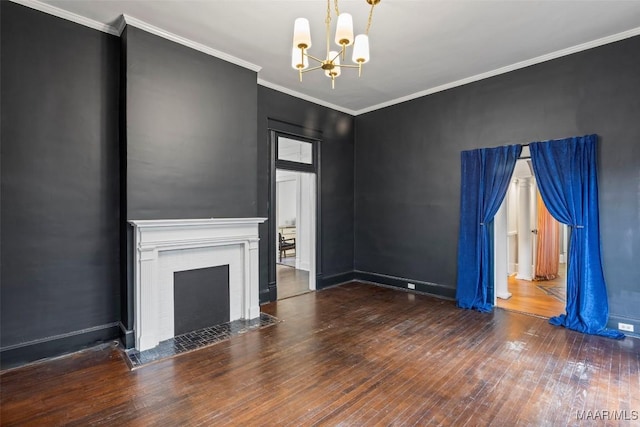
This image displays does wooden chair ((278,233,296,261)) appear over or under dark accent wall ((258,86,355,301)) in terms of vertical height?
under

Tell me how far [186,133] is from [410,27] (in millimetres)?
2858

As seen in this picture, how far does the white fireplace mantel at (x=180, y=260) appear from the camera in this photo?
3.40 m

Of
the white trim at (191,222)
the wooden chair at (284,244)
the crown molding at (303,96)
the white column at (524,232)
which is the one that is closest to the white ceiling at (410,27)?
the crown molding at (303,96)

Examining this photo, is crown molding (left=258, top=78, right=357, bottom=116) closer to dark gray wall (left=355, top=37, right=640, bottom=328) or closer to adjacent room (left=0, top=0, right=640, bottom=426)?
adjacent room (left=0, top=0, right=640, bottom=426)

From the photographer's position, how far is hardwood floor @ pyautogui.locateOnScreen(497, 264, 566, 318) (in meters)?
4.64

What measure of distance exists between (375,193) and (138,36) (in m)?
4.44

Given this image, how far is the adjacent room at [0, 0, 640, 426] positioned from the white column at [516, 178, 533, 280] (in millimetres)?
1236

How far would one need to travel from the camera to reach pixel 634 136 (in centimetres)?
371

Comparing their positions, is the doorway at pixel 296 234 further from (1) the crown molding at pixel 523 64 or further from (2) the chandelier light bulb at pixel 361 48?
→ (2) the chandelier light bulb at pixel 361 48

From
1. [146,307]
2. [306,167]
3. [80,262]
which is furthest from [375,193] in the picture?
[80,262]

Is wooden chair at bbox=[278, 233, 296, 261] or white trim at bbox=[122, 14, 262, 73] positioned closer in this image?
white trim at bbox=[122, 14, 262, 73]

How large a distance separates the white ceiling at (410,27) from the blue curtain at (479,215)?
50.2 inches

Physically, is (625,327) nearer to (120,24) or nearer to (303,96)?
(303,96)

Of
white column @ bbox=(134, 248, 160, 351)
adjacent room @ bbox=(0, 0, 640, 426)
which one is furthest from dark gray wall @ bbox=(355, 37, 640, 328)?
white column @ bbox=(134, 248, 160, 351)
